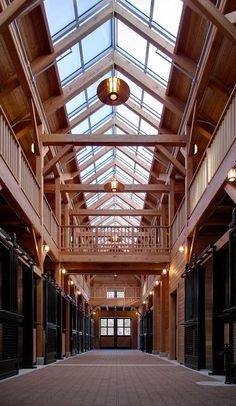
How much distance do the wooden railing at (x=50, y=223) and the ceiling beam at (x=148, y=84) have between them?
12.9ft

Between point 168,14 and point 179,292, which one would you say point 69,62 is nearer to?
point 168,14

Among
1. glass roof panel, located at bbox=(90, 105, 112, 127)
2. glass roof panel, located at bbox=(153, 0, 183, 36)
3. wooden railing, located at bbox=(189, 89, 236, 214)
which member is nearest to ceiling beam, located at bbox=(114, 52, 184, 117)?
glass roof panel, located at bbox=(153, 0, 183, 36)

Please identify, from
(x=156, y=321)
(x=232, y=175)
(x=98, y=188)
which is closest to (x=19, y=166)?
(x=232, y=175)

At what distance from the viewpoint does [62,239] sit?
19422 mm

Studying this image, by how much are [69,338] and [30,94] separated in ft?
35.3

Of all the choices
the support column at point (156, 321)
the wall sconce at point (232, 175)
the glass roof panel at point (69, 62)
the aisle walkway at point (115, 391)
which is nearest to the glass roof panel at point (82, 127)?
the glass roof panel at point (69, 62)

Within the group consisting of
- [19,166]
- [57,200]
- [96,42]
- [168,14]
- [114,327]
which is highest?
[96,42]

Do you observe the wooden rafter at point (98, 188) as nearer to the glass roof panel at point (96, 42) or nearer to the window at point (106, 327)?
the glass roof panel at point (96, 42)

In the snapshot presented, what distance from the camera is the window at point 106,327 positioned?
40.7m

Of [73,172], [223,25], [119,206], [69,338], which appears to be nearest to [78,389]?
[223,25]

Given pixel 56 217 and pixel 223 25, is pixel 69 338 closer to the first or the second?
pixel 56 217

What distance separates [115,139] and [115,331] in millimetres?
27174

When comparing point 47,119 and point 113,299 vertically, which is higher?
point 47,119

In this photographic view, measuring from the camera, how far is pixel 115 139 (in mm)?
15523
